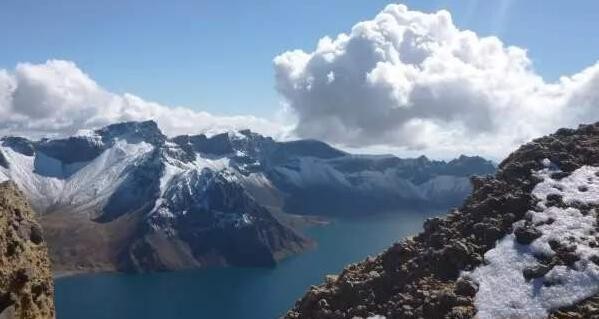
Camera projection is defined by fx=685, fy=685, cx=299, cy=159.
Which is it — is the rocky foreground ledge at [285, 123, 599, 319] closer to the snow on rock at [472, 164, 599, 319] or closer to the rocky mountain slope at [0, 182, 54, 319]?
the snow on rock at [472, 164, 599, 319]

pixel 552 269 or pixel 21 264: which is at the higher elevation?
pixel 21 264

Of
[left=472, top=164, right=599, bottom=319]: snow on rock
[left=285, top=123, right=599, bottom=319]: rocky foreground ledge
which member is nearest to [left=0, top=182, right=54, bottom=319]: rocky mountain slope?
[left=285, top=123, right=599, bottom=319]: rocky foreground ledge

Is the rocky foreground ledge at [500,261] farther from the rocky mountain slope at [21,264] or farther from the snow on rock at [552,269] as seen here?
the rocky mountain slope at [21,264]

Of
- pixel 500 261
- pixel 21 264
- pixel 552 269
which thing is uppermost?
pixel 21 264

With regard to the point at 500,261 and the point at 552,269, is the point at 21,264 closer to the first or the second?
the point at 500,261

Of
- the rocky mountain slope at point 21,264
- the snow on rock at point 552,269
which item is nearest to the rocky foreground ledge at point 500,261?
the snow on rock at point 552,269

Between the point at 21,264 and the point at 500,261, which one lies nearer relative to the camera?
the point at 21,264

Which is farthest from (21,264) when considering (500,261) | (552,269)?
(552,269)
